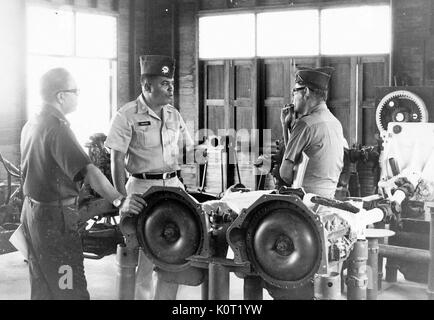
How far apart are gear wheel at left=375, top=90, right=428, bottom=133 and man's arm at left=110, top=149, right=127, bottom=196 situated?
3233 mm

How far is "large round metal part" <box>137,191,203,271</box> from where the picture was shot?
9.64ft

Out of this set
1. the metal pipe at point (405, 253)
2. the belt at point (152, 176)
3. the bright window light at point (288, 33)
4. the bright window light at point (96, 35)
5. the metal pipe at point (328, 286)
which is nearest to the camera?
the metal pipe at point (328, 286)

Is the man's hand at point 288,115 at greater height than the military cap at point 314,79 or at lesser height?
lesser

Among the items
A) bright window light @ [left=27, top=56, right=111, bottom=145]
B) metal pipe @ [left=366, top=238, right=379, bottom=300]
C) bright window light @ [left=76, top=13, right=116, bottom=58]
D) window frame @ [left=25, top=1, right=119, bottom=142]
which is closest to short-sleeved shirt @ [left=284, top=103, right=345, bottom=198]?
metal pipe @ [left=366, top=238, right=379, bottom=300]

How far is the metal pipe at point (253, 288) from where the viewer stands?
2945 millimetres

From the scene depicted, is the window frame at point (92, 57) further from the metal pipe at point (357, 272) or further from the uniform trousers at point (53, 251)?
the metal pipe at point (357, 272)

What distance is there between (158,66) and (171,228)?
4.93 feet

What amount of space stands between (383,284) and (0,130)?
546 centimetres

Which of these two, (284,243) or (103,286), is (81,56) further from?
(284,243)

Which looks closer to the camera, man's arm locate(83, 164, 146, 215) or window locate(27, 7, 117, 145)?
man's arm locate(83, 164, 146, 215)

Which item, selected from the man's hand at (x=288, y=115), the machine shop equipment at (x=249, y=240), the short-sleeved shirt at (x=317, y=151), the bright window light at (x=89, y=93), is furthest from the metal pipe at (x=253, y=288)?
the bright window light at (x=89, y=93)

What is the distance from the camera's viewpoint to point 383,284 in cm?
557

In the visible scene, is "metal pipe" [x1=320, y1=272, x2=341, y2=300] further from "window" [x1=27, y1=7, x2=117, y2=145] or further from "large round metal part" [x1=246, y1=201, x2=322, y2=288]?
"window" [x1=27, y1=7, x2=117, y2=145]

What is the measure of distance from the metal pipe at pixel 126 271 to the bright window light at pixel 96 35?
6682mm
